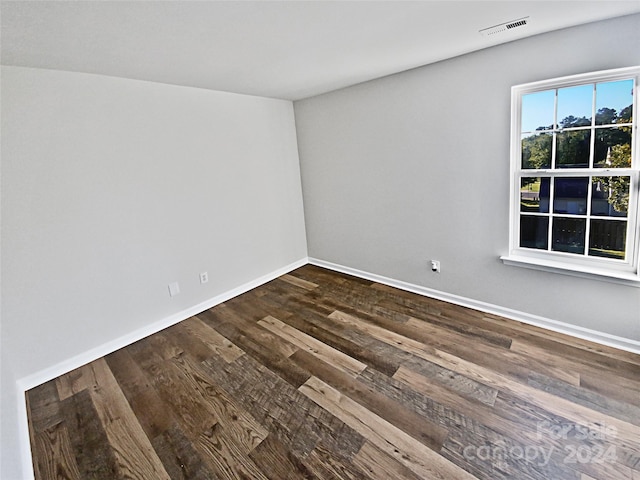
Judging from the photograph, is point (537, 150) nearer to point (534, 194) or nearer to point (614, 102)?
point (534, 194)

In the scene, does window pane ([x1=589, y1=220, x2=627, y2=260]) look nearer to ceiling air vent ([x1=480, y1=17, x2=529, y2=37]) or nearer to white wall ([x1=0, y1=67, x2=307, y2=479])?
ceiling air vent ([x1=480, y1=17, x2=529, y2=37])

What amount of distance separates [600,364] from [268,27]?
3.17 metres

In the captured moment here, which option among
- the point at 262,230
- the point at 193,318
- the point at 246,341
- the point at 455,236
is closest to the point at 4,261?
the point at 193,318

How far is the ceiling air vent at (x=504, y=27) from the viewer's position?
2.06 meters

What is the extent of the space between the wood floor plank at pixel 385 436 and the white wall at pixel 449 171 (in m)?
1.73

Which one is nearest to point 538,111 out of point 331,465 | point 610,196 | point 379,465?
point 610,196

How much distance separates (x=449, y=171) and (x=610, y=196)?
1.18 m

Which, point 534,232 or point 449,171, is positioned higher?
point 449,171

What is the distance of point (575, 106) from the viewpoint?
7.70ft

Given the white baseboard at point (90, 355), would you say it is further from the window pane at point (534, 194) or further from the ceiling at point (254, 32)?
the window pane at point (534, 194)

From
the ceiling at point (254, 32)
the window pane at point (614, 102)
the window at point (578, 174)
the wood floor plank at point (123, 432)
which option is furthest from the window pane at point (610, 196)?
the wood floor plank at point (123, 432)

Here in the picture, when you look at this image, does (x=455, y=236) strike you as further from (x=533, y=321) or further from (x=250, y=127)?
(x=250, y=127)

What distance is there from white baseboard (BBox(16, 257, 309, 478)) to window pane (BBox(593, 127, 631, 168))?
3.50 m

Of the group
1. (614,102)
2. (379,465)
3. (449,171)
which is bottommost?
(379,465)
